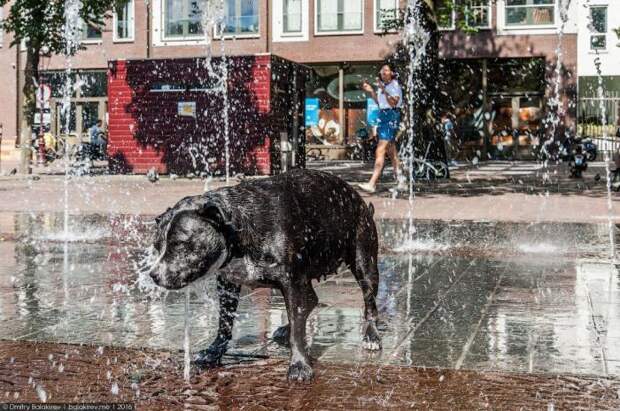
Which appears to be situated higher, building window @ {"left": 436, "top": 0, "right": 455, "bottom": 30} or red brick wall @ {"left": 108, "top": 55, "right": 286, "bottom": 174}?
building window @ {"left": 436, "top": 0, "right": 455, "bottom": 30}

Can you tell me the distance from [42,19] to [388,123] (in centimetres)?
1386

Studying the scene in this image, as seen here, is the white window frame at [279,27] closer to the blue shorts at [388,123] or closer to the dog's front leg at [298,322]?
the blue shorts at [388,123]

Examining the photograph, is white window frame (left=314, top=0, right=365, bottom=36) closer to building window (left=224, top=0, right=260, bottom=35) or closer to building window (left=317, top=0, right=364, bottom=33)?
building window (left=317, top=0, right=364, bottom=33)

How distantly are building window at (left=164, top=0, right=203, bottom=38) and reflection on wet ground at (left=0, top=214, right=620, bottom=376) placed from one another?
3340 cm

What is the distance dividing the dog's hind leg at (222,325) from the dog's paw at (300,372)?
1.59ft

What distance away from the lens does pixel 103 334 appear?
208 inches

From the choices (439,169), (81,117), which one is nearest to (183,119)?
(439,169)

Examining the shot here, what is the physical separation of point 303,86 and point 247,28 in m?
15.4

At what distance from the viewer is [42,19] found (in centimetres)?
2564

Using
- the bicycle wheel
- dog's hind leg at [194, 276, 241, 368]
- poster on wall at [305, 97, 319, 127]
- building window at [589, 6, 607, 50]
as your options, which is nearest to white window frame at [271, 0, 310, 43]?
poster on wall at [305, 97, 319, 127]

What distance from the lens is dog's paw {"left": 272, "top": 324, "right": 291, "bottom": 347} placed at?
5000 millimetres

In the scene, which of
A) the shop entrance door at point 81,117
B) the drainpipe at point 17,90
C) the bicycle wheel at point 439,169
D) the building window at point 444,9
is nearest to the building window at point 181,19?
the shop entrance door at point 81,117

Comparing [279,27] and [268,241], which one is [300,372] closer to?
Answer: [268,241]

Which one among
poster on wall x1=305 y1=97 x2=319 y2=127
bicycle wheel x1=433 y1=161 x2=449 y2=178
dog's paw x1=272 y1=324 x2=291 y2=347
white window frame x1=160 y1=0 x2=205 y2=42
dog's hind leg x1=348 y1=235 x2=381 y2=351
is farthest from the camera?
white window frame x1=160 y1=0 x2=205 y2=42
